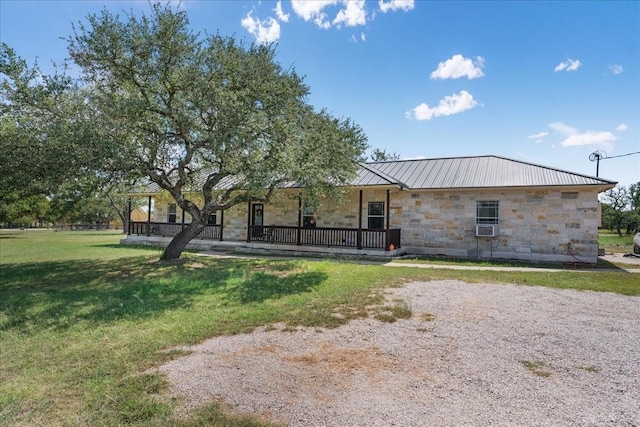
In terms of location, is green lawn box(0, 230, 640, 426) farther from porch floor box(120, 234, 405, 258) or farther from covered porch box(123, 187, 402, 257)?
covered porch box(123, 187, 402, 257)

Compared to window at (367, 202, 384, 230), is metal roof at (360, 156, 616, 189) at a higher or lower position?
higher

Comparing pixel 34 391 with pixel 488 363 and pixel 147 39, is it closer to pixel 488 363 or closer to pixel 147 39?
pixel 488 363

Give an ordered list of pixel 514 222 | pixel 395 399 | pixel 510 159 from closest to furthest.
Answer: pixel 395 399 → pixel 514 222 → pixel 510 159

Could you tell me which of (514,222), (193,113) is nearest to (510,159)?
(514,222)

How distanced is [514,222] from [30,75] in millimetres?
16197

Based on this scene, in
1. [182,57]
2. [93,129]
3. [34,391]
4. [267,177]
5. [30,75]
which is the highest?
[182,57]

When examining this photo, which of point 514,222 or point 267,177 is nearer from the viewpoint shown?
point 267,177

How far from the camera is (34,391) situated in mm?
3441

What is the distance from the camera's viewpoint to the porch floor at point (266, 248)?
46.8ft

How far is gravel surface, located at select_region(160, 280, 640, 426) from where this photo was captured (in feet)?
9.76

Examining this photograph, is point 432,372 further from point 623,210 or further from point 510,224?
point 623,210

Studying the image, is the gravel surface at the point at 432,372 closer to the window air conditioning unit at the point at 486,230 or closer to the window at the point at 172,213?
the window air conditioning unit at the point at 486,230

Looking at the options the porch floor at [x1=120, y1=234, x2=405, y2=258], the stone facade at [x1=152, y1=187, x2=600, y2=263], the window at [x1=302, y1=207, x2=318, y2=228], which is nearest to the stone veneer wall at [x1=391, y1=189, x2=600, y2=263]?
the stone facade at [x1=152, y1=187, x2=600, y2=263]

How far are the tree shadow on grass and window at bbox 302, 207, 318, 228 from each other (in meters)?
5.05
